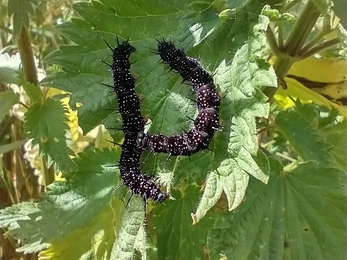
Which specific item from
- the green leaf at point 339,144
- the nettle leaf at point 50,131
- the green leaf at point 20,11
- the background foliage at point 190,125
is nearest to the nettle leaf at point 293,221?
the background foliage at point 190,125

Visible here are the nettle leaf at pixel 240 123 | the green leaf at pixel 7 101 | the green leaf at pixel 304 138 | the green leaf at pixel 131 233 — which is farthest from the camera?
the green leaf at pixel 7 101

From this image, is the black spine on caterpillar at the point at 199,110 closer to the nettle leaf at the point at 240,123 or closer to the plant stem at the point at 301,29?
the nettle leaf at the point at 240,123

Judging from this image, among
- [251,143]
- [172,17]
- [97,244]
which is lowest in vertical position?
[97,244]

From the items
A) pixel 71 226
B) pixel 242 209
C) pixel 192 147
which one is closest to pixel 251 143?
pixel 192 147

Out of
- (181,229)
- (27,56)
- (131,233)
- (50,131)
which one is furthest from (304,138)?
(27,56)

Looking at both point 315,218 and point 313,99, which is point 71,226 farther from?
point 313,99

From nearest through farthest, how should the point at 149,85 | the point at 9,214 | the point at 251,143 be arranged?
the point at 251,143
the point at 149,85
the point at 9,214
